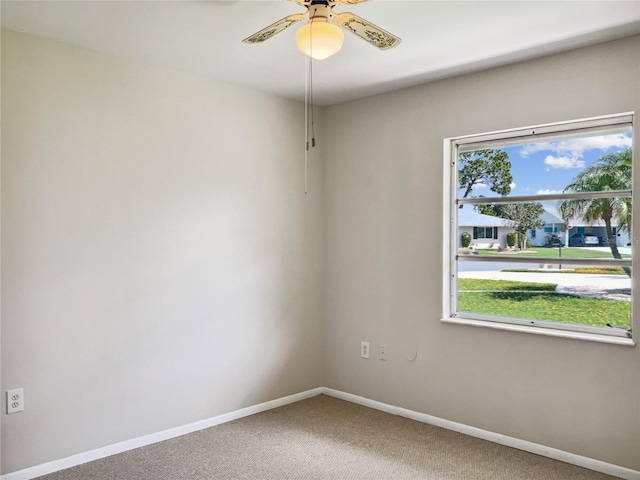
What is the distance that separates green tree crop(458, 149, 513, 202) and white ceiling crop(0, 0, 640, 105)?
1.92ft

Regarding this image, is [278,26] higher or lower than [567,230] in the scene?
higher

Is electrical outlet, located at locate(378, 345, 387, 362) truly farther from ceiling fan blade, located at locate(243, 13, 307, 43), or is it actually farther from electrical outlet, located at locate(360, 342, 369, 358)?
ceiling fan blade, located at locate(243, 13, 307, 43)

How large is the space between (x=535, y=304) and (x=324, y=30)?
2.27 metres

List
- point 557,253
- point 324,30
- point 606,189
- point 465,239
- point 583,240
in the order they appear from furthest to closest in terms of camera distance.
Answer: point 465,239
point 557,253
point 583,240
point 606,189
point 324,30

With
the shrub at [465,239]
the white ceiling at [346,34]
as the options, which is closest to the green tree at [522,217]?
the shrub at [465,239]

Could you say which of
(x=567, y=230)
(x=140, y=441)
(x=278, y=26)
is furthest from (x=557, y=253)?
(x=140, y=441)

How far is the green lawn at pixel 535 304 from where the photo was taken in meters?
3.07

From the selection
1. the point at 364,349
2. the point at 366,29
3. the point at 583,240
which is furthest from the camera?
the point at 364,349

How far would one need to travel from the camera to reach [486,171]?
3.62 meters

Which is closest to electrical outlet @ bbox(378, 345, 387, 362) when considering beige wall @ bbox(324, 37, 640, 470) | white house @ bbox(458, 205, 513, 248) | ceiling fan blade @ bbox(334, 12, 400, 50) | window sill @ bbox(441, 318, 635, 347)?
beige wall @ bbox(324, 37, 640, 470)

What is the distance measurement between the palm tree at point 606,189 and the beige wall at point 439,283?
0.24 metres

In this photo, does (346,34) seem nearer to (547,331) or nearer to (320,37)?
(320,37)

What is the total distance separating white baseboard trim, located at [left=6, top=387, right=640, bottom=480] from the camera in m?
2.89

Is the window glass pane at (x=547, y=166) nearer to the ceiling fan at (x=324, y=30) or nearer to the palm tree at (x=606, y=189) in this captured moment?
the palm tree at (x=606, y=189)
